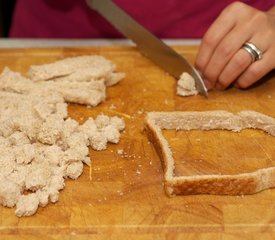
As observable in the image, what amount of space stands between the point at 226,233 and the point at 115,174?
0.50 meters

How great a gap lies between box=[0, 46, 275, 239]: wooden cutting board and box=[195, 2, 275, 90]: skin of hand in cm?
11

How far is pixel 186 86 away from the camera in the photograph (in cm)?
264

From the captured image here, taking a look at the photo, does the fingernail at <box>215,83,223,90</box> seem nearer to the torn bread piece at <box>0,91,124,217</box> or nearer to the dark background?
the torn bread piece at <box>0,91,124,217</box>

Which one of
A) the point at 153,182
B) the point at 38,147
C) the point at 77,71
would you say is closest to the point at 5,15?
the point at 77,71

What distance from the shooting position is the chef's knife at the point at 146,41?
8.99 ft

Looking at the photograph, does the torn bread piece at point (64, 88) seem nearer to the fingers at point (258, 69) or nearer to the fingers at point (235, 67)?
the fingers at point (235, 67)

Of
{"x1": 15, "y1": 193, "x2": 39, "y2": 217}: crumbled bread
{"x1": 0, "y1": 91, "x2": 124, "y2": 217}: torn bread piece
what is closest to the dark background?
{"x1": 0, "y1": 91, "x2": 124, "y2": 217}: torn bread piece

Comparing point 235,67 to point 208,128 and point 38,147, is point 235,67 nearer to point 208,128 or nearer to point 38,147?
point 208,128

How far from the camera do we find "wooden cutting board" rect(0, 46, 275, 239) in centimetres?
201

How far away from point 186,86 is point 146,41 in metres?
0.35

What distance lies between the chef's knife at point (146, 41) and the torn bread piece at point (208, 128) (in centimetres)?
29

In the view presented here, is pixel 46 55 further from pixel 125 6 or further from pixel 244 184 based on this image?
pixel 244 184

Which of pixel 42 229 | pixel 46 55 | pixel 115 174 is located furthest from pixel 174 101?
pixel 42 229

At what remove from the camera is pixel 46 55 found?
9.63 ft
